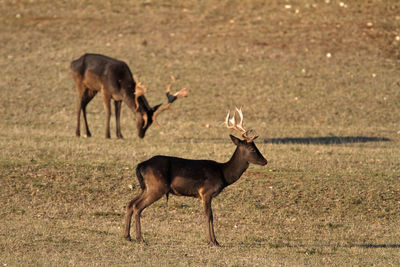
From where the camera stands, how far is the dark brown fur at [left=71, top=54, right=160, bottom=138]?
21.0m

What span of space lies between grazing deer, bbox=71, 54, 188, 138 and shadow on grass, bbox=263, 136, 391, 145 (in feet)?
10.4

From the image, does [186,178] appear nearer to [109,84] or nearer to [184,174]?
[184,174]

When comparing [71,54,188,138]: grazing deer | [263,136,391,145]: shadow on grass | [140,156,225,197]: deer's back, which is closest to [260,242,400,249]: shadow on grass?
[140,156,225,197]: deer's back

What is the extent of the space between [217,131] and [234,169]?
11579 mm

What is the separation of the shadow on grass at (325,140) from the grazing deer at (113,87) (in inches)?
125

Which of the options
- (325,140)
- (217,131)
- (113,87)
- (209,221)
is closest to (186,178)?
(209,221)

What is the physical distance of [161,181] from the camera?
450 inches

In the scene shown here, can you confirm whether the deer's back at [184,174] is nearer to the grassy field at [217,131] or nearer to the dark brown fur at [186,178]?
the dark brown fur at [186,178]

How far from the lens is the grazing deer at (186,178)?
11.5m

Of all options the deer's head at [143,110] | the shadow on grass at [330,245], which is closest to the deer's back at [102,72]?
the deer's head at [143,110]

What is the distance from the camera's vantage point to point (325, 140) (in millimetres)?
22453

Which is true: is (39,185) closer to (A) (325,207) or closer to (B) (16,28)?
(A) (325,207)

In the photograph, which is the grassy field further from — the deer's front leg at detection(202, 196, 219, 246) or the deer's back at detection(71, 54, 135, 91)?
the deer's back at detection(71, 54, 135, 91)

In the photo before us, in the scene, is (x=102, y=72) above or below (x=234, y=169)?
below
